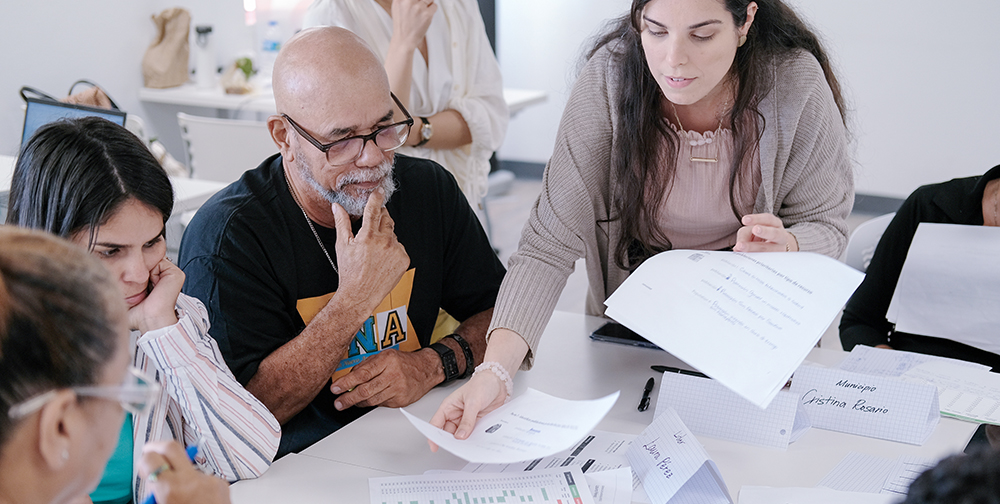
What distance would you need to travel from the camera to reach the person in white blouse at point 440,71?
7.06 feet

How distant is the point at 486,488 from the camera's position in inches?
46.2

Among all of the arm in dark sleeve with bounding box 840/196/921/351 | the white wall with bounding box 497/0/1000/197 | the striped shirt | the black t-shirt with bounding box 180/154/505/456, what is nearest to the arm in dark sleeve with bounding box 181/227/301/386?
the black t-shirt with bounding box 180/154/505/456

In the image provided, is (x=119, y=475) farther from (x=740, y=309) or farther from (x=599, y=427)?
(x=740, y=309)

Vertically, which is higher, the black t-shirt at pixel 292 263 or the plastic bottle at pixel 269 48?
the black t-shirt at pixel 292 263

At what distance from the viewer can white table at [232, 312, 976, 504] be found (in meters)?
1.21

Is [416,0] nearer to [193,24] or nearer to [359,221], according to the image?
[359,221]

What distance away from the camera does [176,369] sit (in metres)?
1.20

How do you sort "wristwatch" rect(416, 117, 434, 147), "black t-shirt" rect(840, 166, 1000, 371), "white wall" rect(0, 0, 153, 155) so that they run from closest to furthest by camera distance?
"black t-shirt" rect(840, 166, 1000, 371) → "wristwatch" rect(416, 117, 434, 147) → "white wall" rect(0, 0, 153, 155)

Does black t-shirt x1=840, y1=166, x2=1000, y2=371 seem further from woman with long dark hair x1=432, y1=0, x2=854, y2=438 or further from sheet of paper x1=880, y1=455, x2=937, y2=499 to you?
sheet of paper x1=880, y1=455, x2=937, y2=499

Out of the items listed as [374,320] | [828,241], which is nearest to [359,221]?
[374,320]

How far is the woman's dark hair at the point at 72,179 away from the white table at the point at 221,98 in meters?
3.11

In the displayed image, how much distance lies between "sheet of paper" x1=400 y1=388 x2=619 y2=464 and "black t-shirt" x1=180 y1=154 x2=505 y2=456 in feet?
1.39

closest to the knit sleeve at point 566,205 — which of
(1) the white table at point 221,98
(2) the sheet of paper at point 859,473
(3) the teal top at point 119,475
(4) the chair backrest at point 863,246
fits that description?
(2) the sheet of paper at point 859,473

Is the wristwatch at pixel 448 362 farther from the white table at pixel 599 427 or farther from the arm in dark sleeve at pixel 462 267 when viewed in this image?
the arm in dark sleeve at pixel 462 267
